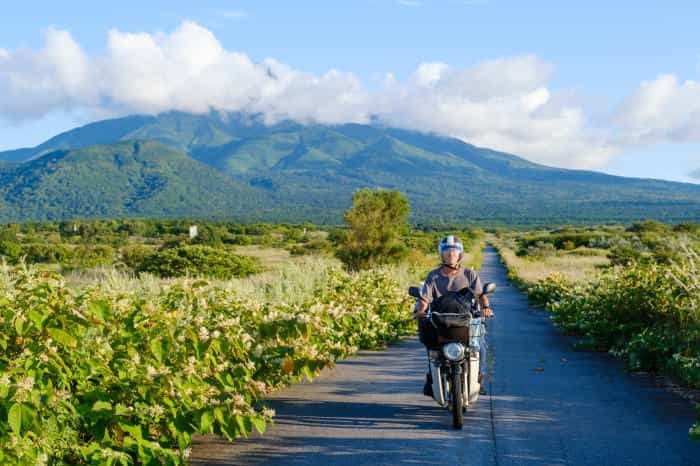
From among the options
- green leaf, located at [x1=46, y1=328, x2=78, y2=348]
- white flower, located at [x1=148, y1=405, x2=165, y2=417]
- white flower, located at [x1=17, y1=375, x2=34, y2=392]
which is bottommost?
white flower, located at [x1=148, y1=405, x2=165, y2=417]

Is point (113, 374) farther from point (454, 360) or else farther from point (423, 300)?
point (423, 300)

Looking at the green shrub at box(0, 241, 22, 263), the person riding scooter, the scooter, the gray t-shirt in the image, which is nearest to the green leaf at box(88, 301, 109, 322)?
the scooter

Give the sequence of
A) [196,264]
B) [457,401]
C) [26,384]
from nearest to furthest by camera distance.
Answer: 1. [26,384]
2. [457,401]
3. [196,264]

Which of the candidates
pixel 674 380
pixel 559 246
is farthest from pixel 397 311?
pixel 559 246

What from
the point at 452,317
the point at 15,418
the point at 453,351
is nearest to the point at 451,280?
the point at 452,317

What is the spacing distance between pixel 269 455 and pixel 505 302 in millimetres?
16793

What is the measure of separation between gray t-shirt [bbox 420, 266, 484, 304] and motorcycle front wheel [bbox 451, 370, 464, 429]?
3.36 feet

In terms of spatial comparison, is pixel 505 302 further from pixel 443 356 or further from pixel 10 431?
pixel 10 431

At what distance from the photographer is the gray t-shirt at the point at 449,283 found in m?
8.24

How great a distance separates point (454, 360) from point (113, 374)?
306cm

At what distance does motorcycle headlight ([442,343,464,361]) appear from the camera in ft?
24.6

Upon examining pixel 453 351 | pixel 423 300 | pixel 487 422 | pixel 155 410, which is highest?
pixel 423 300

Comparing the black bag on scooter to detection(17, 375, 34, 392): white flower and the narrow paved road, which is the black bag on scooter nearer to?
the narrow paved road

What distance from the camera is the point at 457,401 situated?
289 inches
